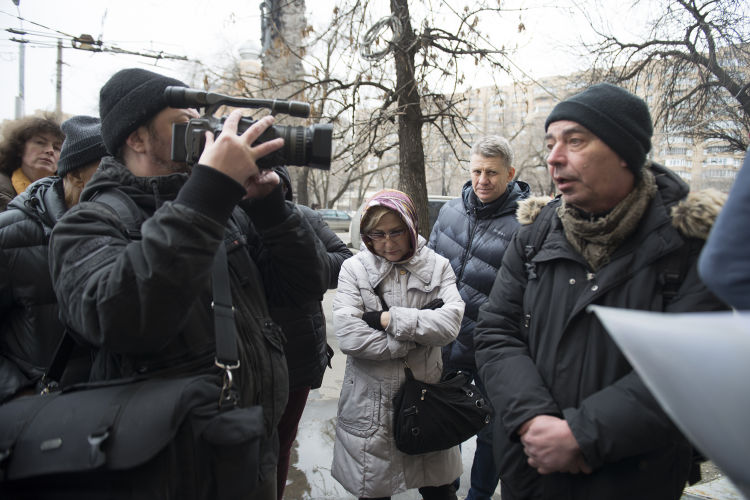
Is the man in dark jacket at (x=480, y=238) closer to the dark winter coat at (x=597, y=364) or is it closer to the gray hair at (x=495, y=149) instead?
the gray hair at (x=495, y=149)

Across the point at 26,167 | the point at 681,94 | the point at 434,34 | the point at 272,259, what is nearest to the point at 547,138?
the point at 272,259

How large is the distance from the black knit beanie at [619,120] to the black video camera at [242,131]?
834 millimetres

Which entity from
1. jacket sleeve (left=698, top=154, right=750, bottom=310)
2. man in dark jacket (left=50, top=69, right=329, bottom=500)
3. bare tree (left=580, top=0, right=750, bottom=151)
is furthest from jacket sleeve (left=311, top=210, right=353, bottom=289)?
bare tree (left=580, top=0, right=750, bottom=151)

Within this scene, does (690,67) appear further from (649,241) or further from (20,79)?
(20,79)

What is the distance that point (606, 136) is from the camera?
1396 mm

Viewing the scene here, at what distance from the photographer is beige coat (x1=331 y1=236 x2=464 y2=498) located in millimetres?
2021

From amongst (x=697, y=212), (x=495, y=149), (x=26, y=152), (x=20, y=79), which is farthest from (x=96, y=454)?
(x=20, y=79)

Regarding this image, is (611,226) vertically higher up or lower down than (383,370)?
higher up

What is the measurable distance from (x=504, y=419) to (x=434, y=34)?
14.9 ft

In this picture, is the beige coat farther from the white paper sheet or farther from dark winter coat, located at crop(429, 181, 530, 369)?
the white paper sheet

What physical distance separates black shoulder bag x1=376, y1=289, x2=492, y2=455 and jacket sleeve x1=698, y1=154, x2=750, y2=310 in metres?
1.40

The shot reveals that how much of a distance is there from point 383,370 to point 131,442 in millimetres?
1252

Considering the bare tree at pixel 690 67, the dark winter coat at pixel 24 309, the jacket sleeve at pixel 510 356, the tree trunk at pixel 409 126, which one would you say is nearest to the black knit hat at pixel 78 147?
the dark winter coat at pixel 24 309

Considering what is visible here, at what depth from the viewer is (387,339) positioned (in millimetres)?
2066
